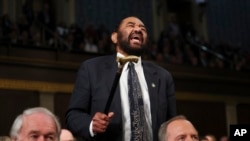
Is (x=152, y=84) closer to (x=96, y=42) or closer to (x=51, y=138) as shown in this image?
(x=51, y=138)

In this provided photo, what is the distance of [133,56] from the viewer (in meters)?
2.10

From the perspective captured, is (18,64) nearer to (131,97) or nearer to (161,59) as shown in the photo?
(161,59)

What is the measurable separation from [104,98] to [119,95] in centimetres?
7

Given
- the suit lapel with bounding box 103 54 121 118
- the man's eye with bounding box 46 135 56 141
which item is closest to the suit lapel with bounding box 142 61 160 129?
the suit lapel with bounding box 103 54 121 118

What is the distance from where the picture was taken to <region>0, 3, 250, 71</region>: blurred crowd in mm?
7723

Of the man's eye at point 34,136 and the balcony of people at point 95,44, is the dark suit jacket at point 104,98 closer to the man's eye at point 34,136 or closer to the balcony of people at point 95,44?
the man's eye at point 34,136

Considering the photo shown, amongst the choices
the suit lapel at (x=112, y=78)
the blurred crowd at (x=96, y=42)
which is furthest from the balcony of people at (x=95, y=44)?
the suit lapel at (x=112, y=78)

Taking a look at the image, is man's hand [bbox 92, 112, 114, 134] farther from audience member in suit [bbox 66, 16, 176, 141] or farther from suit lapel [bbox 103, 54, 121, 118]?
suit lapel [bbox 103, 54, 121, 118]

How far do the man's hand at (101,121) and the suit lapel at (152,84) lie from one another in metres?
0.31

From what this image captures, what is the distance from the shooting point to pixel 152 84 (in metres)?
2.31

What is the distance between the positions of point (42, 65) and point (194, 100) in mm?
2935

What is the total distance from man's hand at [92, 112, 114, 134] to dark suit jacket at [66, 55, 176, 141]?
0.12 meters

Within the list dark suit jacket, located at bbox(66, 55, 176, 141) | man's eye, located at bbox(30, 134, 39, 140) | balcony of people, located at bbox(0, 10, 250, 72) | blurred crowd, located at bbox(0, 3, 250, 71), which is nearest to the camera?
man's eye, located at bbox(30, 134, 39, 140)

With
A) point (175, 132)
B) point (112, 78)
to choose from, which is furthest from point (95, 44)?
point (175, 132)
